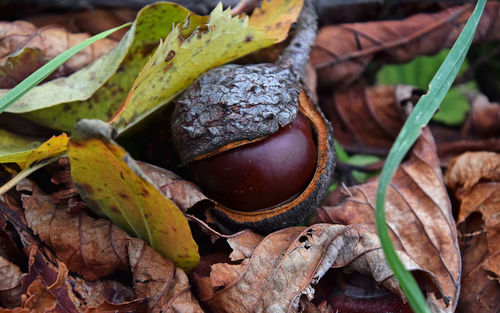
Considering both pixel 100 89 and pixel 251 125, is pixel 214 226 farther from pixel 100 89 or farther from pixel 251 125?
pixel 100 89

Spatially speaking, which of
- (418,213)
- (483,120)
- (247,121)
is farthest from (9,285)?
(483,120)

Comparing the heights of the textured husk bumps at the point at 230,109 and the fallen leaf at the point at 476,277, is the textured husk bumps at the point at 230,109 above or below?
above

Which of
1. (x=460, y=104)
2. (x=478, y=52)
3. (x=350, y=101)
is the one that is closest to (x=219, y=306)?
(x=350, y=101)

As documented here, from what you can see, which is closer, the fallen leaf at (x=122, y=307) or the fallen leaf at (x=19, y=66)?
the fallen leaf at (x=122, y=307)

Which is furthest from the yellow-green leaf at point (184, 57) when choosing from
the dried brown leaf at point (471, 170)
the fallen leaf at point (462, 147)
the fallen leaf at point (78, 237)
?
the fallen leaf at point (462, 147)

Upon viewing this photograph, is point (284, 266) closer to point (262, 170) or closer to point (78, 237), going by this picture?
point (262, 170)

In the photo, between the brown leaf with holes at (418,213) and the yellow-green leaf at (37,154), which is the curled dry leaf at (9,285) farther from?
the brown leaf with holes at (418,213)

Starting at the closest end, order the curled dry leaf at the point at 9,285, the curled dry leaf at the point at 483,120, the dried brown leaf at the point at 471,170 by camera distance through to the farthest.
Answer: the curled dry leaf at the point at 9,285, the dried brown leaf at the point at 471,170, the curled dry leaf at the point at 483,120
